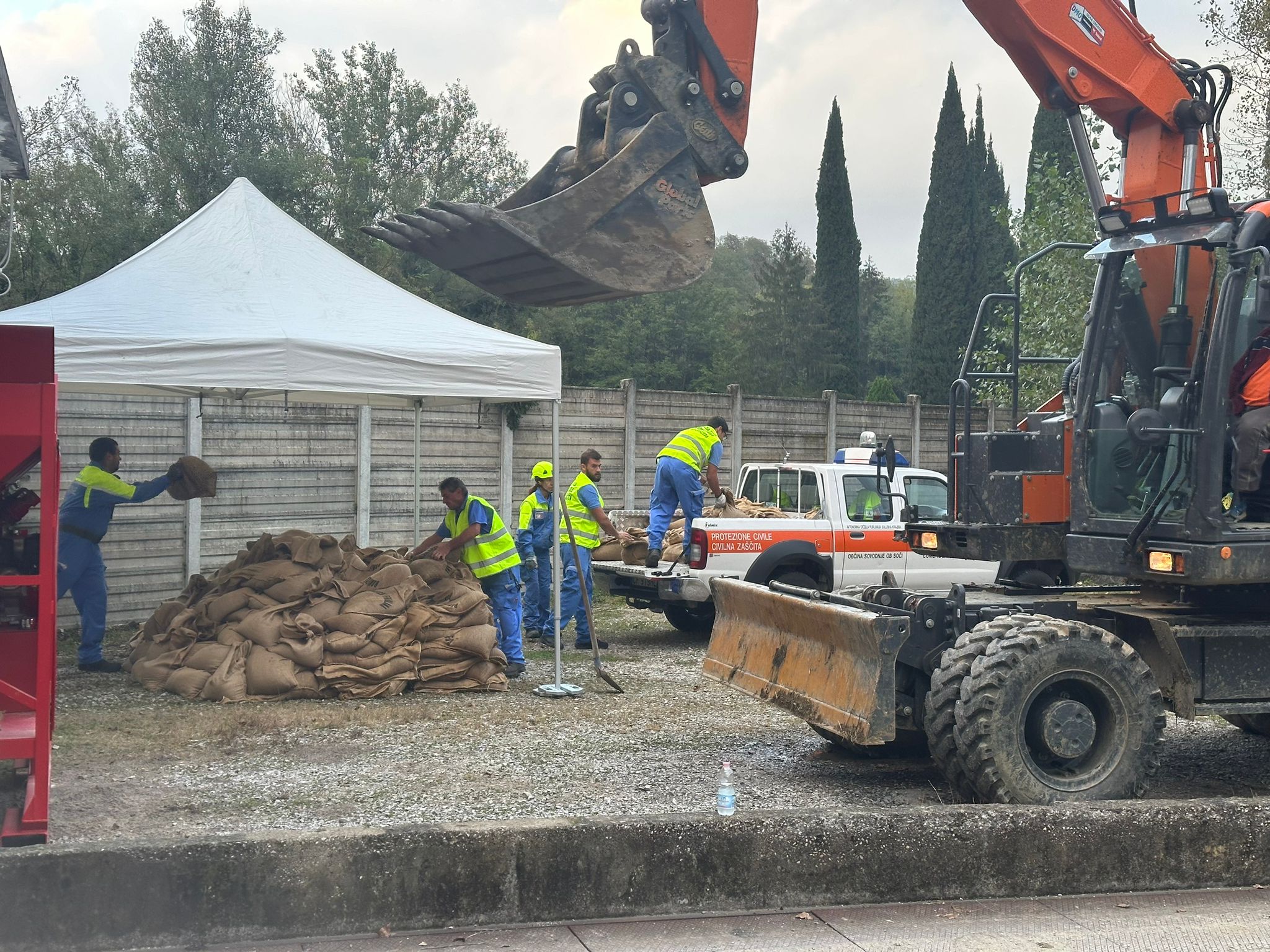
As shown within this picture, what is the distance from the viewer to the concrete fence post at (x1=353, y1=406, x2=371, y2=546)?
14.0 m

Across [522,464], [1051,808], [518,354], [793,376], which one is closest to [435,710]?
[518,354]

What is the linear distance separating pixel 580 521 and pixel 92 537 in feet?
13.4

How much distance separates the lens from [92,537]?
10.2 metres

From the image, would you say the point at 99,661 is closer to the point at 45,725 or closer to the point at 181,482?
the point at 181,482

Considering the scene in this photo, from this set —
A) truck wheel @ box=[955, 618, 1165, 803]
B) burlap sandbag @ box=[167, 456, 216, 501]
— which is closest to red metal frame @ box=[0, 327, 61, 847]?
truck wheel @ box=[955, 618, 1165, 803]

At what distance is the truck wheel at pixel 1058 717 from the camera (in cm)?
592

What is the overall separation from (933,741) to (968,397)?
1.95 meters

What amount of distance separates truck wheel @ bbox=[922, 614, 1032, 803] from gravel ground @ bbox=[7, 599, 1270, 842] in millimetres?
465

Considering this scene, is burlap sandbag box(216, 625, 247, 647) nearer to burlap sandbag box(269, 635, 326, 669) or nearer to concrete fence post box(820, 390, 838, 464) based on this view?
burlap sandbag box(269, 635, 326, 669)

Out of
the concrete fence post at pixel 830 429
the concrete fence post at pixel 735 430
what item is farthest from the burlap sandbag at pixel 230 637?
the concrete fence post at pixel 830 429

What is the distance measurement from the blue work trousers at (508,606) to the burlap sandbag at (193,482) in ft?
8.36

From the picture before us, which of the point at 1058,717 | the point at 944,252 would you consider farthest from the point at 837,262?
the point at 1058,717

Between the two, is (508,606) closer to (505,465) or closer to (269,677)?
(269,677)

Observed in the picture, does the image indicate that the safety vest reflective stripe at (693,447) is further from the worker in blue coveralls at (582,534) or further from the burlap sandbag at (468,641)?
the burlap sandbag at (468,641)
